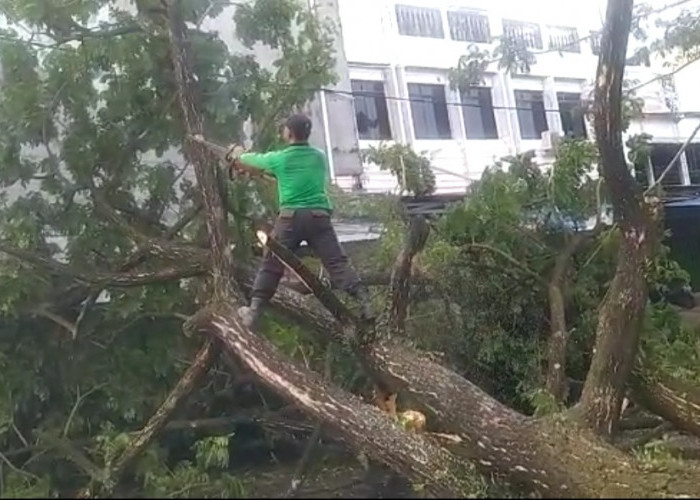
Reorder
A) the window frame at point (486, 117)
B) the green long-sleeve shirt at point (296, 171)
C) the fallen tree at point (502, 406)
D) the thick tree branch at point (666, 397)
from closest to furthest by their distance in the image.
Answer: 1. the fallen tree at point (502, 406)
2. the green long-sleeve shirt at point (296, 171)
3. the thick tree branch at point (666, 397)
4. the window frame at point (486, 117)

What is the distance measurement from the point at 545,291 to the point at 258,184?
7.75 ft

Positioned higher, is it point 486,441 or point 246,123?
point 246,123

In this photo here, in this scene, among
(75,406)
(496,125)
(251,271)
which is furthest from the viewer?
(496,125)

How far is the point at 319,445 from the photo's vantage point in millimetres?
6340

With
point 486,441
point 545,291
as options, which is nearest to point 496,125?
point 545,291

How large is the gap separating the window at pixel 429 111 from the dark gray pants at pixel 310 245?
34.5 feet

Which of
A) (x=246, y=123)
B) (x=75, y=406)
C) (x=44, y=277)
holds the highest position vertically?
(x=246, y=123)

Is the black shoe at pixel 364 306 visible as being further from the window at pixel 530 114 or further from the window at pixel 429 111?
the window at pixel 530 114

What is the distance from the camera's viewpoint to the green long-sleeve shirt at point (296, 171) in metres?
5.15

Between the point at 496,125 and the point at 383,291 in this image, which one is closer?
the point at 383,291

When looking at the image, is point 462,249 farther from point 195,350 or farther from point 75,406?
point 75,406

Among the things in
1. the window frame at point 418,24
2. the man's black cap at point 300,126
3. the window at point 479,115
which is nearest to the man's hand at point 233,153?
the man's black cap at point 300,126

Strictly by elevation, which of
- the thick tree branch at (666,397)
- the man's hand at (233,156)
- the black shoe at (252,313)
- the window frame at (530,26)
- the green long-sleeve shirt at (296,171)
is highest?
the window frame at (530,26)

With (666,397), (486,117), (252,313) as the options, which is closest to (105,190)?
(252,313)
